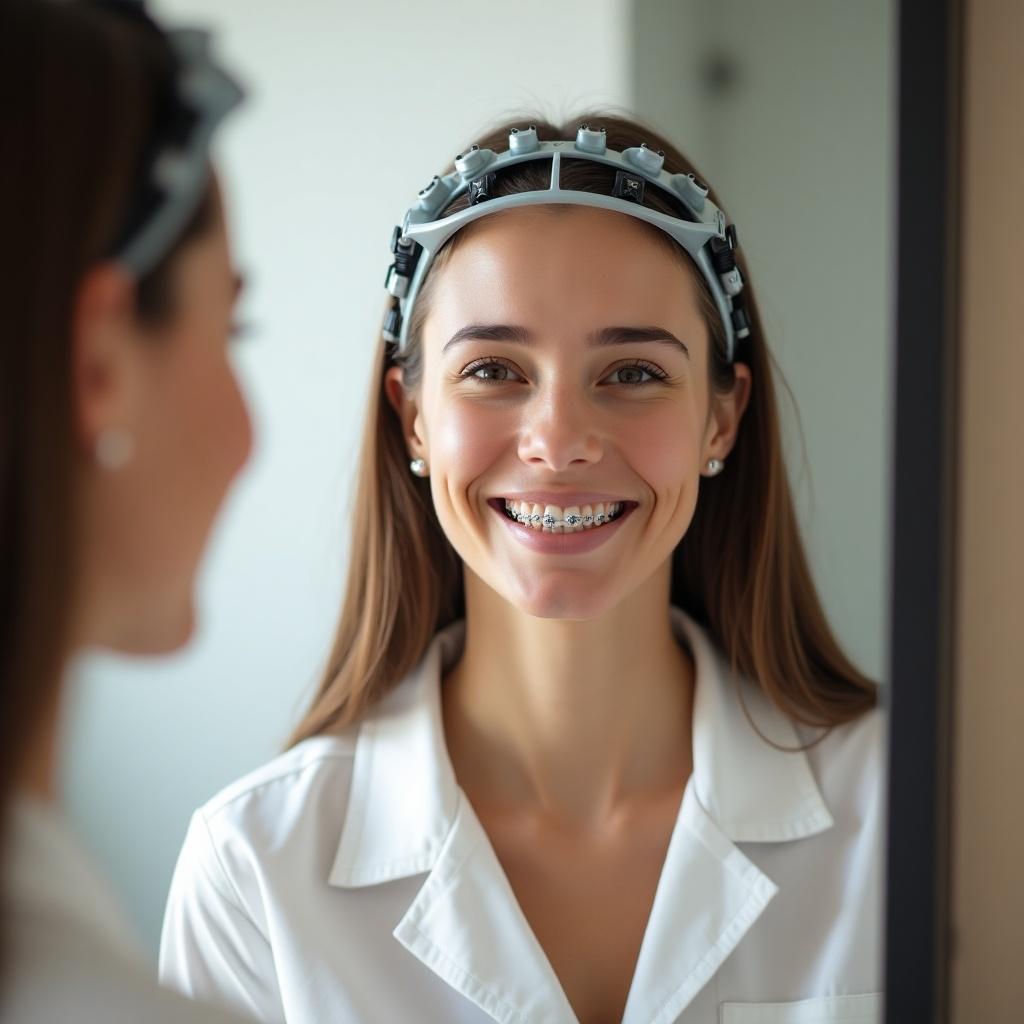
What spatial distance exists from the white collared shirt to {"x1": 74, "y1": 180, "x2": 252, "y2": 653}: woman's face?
425 millimetres

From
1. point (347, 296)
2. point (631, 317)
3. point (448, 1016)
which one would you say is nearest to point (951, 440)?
point (631, 317)

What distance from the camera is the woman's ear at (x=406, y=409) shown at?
0.92m

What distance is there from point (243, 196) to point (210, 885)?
1059 mm

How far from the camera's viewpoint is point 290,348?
1619 mm

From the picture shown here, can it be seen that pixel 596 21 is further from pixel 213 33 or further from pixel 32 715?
pixel 32 715

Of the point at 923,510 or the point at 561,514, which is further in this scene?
the point at 561,514

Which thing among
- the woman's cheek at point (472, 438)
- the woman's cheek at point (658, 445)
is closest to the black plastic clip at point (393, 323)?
the woman's cheek at point (472, 438)

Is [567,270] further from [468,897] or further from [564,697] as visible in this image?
[468,897]

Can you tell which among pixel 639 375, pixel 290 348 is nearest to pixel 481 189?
pixel 639 375

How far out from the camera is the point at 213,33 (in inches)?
18.3

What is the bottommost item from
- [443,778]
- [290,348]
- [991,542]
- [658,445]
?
[443,778]

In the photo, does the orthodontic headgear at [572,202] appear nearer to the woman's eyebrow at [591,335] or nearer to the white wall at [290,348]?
the woman's eyebrow at [591,335]

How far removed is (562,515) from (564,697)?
161mm

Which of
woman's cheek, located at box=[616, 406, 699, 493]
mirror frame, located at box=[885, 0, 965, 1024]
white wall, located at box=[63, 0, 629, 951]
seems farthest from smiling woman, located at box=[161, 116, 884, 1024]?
white wall, located at box=[63, 0, 629, 951]
